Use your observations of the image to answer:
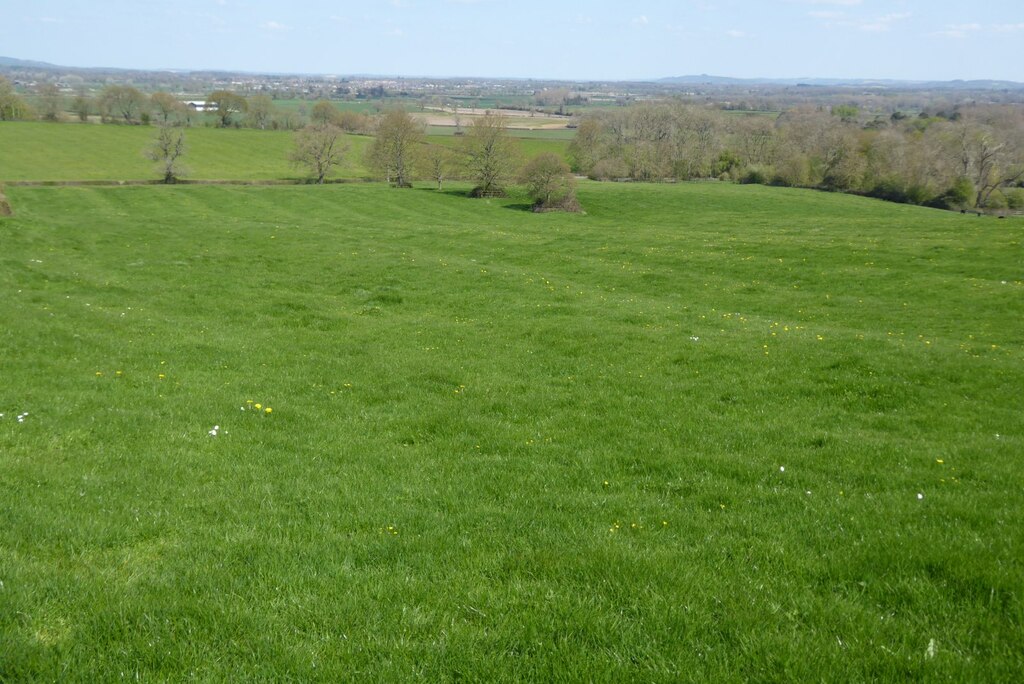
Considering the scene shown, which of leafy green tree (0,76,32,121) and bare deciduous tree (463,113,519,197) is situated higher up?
leafy green tree (0,76,32,121)

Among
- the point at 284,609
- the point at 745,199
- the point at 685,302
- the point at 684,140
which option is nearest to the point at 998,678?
the point at 284,609

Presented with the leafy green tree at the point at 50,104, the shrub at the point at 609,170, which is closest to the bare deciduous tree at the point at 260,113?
the leafy green tree at the point at 50,104

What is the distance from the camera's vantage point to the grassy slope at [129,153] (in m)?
86.2

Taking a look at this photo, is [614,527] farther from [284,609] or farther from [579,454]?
[284,609]

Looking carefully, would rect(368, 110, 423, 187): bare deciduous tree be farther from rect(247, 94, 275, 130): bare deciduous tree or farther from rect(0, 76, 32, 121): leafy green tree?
rect(0, 76, 32, 121): leafy green tree

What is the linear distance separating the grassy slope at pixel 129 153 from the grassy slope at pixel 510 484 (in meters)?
66.0

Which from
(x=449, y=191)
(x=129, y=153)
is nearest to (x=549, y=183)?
(x=449, y=191)

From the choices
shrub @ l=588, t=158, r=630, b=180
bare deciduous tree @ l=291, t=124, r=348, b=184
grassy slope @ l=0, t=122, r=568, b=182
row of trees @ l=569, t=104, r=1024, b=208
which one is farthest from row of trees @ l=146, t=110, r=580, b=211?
row of trees @ l=569, t=104, r=1024, b=208

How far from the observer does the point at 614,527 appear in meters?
8.95

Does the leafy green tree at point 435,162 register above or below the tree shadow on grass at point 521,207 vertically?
above

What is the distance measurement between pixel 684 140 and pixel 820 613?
120m

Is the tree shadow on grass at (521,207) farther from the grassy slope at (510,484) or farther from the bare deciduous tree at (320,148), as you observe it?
the grassy slope at (510,484)

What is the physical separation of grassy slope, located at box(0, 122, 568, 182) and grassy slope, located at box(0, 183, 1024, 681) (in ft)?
216

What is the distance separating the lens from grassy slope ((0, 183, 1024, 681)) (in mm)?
6488
